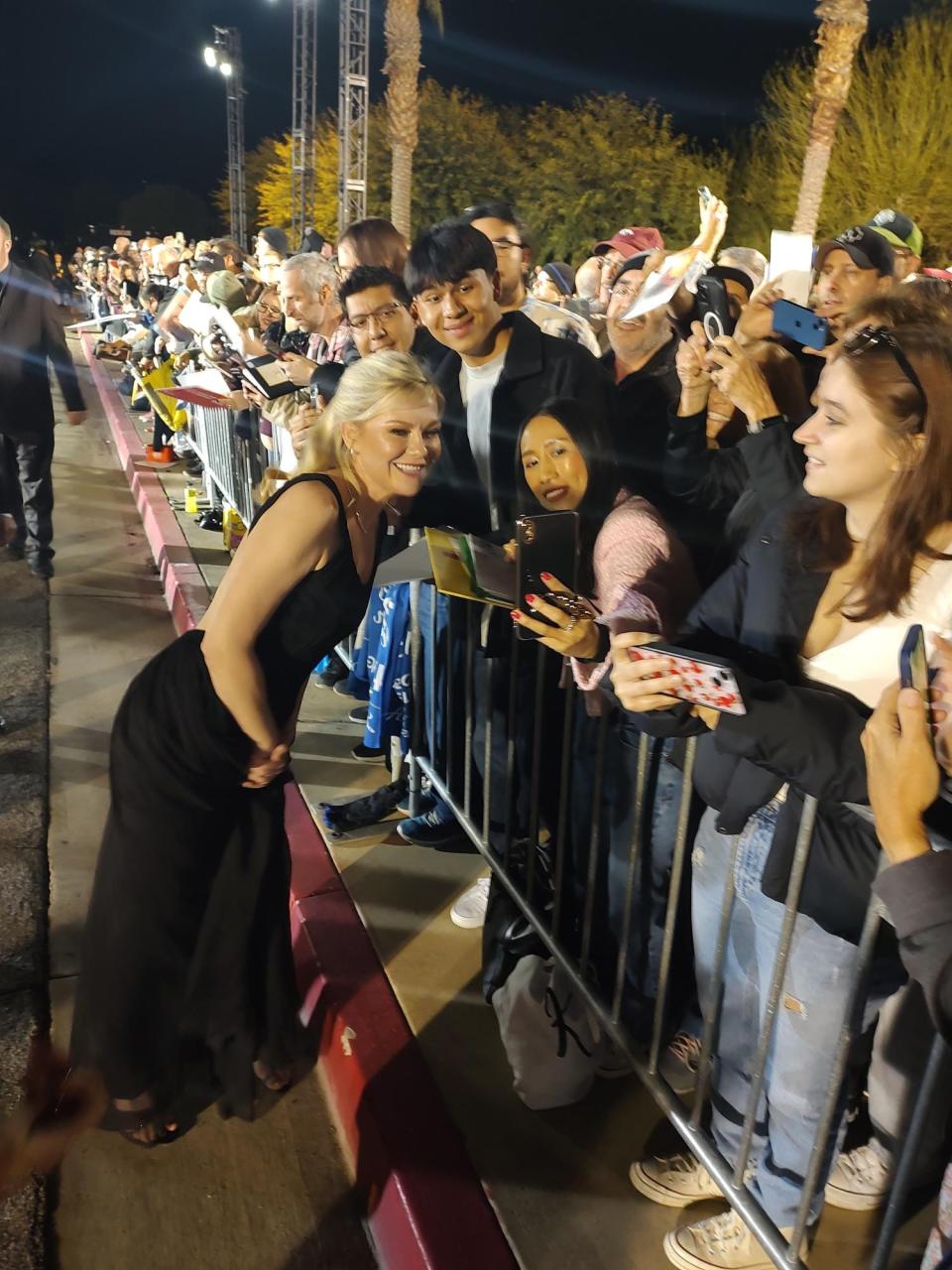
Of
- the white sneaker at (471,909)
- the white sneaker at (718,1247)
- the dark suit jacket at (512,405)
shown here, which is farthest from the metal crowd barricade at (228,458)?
the white sneaker at (718,1247)

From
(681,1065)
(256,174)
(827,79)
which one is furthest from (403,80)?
(256,174)

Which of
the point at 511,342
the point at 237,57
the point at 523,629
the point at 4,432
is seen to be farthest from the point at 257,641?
the point at 237,57

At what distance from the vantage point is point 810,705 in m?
1.57

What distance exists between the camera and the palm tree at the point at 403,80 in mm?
21500

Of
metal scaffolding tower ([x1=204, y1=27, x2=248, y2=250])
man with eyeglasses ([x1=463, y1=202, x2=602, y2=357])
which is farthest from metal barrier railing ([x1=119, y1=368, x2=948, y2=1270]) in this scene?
metal scaffolding tower ([x1=204, y1=27, x2=248, y2=250])

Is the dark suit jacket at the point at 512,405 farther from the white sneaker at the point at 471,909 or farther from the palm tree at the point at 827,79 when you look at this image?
the palm tree at the point at 827,79

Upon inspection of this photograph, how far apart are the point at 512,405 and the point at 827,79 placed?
19875 millimetres

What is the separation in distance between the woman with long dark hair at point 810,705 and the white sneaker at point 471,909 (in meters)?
1.13

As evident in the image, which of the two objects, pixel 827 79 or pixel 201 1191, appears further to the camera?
pixel 827 79

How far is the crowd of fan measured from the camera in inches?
63.8

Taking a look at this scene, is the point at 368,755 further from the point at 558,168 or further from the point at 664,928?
the point at 558,168

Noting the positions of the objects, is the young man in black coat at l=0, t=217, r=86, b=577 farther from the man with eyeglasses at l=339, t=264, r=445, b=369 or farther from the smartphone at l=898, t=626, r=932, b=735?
the smartphone at l=898, t=626, r=932, b=735

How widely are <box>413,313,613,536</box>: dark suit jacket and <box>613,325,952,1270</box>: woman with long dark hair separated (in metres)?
1.19

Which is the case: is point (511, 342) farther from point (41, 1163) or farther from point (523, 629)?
point (41, 1163)
